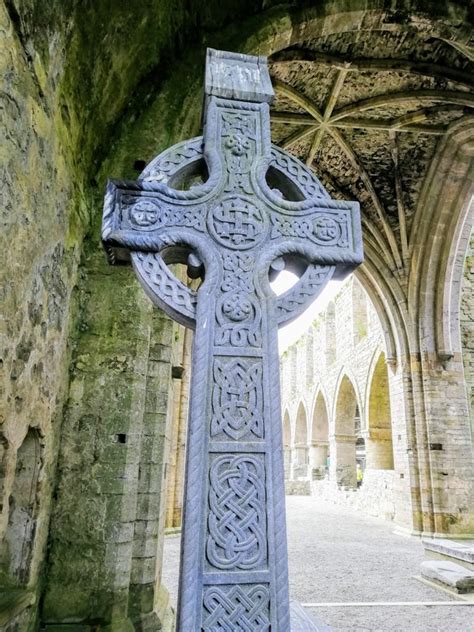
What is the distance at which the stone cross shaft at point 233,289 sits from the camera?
1335 mm

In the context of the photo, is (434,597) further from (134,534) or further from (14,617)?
(14,617)

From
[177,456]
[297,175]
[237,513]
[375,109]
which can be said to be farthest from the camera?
[177,456]

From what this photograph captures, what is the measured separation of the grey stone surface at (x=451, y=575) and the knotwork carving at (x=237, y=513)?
15.3ft

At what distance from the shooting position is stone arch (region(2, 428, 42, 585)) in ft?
8.07

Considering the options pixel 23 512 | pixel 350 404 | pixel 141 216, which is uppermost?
pixel 350 404

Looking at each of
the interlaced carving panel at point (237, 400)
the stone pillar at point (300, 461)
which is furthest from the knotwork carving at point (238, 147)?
the stone pillar at point (300, 461)

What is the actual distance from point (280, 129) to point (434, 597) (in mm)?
7905

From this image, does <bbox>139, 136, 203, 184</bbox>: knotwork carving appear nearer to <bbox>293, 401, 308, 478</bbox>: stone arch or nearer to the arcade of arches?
the arcade of arches

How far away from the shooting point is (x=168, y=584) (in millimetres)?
4691

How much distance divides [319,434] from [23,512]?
727 inches

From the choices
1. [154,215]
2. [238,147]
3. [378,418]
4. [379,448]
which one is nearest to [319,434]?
[379,448]

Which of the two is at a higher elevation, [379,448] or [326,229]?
[326,229]

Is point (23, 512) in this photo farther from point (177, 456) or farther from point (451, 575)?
point (177, 456)

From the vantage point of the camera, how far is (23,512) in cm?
255
